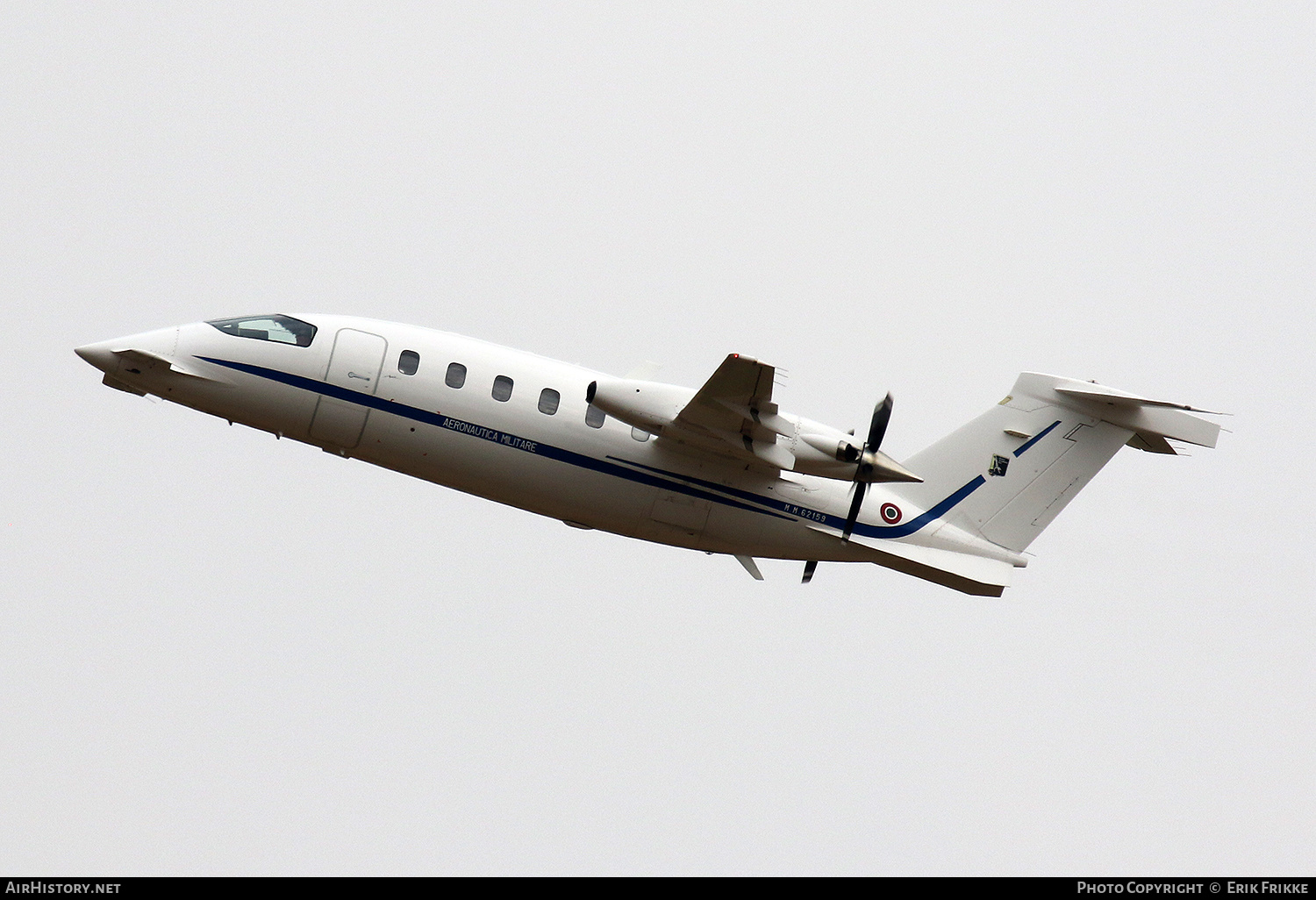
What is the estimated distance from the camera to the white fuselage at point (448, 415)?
25.2m

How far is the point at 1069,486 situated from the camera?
27.8 meters

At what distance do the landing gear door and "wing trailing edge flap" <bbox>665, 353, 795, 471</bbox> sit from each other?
18.9 feet

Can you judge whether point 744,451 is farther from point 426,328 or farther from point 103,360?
point 103,360

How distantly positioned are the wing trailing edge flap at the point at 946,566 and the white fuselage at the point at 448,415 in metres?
2.19

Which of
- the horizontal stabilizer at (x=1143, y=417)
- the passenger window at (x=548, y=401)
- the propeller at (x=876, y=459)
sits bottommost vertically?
the passenger window at (x=548, y=401)

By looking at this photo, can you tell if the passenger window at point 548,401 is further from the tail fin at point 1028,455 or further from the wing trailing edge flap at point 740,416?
the tail fin at point 1028,455

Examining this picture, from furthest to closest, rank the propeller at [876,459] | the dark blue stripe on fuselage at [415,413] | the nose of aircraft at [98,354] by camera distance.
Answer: the dark blue stripe on fuselage at [415,413]
the nose of aircraft at [98,354]
the propeller at [876,459]

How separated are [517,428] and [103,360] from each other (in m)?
7.80

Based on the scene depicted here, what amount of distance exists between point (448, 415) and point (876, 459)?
26.5 ft

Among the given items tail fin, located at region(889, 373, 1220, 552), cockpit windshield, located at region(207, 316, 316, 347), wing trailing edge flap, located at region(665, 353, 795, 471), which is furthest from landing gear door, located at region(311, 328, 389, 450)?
tail fin, located at region(889, 373, 1220, 552)

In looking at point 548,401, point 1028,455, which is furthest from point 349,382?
point 1028,455

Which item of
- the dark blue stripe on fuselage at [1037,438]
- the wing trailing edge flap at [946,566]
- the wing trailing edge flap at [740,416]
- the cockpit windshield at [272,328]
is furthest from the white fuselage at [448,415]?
the dark blue stripe on fuselage at [1037,438]

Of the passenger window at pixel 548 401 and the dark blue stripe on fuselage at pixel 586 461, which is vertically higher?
the passenger window at pixel 548 401

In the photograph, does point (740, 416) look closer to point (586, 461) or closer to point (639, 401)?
point (639, 401)
